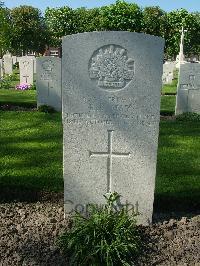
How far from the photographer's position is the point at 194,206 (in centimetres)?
437

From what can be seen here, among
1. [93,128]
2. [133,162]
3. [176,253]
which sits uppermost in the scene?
[93,128]

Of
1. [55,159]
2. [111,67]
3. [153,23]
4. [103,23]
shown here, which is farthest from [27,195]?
[153,23]

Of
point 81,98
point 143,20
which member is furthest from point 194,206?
point 143,20

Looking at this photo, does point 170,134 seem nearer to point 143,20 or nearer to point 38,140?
point 38,140

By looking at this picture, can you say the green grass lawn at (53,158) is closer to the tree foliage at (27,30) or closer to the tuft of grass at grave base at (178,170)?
the tuft of grass at grave base at (178,170)

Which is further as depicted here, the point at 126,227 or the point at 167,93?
the point at 167,93

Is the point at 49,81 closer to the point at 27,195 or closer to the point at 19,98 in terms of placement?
the point at 19,98

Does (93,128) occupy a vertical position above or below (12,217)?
above

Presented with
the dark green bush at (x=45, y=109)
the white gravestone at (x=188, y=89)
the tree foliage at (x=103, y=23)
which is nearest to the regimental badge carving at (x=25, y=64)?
the dark green bush at (x=45, y=109)

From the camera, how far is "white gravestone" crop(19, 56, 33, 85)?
15.2 m

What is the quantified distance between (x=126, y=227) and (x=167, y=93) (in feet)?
38.5

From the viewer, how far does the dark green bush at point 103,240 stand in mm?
3109

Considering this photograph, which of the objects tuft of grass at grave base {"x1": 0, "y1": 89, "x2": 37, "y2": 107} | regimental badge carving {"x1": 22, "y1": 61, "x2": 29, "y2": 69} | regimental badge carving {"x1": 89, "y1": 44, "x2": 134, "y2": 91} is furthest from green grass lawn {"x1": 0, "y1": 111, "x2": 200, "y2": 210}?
regimental badge carving {"x1": 22, "y1": 61, "x2": 29, "y2": 69}

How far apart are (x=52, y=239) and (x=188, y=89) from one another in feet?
24.2
